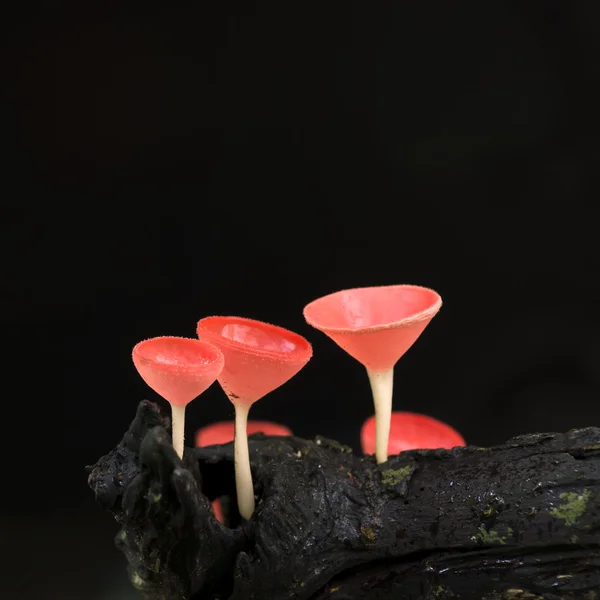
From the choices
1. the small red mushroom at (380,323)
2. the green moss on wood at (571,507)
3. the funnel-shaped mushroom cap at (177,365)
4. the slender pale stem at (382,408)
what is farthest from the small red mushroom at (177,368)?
the green moss on wood at (571,507)

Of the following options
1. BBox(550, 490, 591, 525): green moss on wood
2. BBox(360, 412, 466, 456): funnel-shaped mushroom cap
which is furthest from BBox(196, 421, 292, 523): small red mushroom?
BBox(550, 490, 591, 525): green moss on wood

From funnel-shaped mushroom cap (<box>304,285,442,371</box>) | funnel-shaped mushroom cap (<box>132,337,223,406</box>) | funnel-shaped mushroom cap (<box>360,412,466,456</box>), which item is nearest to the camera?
funnel-shaped mushroom cap (<box>132,337,223,406</box>)

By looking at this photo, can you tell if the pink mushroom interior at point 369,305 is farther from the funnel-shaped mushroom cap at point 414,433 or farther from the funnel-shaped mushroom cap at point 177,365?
the funnel-shaped mushroom cap at point 414,433

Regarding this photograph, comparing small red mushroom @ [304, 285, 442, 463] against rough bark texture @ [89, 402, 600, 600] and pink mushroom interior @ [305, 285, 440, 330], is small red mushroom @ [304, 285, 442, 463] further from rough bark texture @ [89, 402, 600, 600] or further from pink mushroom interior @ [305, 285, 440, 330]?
rough bark texture @ [89, 402, 600, 600]

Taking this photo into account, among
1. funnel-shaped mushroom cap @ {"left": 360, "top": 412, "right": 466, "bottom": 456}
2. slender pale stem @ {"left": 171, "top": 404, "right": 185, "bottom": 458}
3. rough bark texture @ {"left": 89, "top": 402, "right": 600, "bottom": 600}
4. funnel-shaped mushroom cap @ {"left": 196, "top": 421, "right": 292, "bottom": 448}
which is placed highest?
slender pale stem @ {"left": 171, "top": 404, "right": 185, "bottom": 458}

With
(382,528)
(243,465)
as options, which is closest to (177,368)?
(243,465)

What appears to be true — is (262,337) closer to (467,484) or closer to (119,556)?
(467,484)
